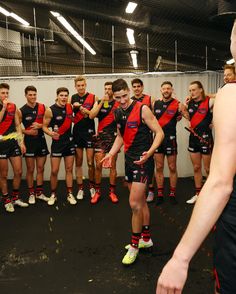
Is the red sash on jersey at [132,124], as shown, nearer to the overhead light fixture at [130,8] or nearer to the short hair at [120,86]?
the short hair at [120,86]

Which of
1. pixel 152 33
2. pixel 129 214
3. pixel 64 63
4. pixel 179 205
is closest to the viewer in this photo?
pixel 129 214

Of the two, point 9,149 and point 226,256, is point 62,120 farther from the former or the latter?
point 226,256

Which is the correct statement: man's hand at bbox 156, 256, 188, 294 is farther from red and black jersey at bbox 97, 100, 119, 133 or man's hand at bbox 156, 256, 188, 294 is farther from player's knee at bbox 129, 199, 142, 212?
red and black jersey at bbox 97, 100, 119, 133

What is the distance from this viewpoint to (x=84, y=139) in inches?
203

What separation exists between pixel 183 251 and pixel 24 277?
239 cm

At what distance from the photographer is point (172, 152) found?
4.88m

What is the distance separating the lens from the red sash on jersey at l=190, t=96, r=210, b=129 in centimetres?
472

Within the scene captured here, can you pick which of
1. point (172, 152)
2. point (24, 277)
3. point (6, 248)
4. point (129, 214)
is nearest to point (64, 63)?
point (172, 152)

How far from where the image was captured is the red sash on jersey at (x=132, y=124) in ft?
10.4

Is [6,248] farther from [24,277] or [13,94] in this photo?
[13,94]

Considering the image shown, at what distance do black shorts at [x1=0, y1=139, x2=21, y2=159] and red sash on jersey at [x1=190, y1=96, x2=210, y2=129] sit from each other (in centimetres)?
267

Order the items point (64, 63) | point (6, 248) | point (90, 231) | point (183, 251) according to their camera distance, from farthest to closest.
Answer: point (64, 63) < point (90, 231) < point (6, 248) < point (183, 251)

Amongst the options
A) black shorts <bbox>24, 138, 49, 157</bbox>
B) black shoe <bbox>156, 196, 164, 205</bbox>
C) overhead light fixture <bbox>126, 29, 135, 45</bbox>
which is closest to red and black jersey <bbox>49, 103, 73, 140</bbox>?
black shorts <bbox>24, 138, 49, 157</bbox>

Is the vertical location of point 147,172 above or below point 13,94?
below
